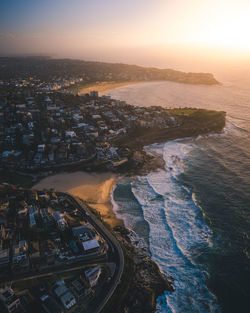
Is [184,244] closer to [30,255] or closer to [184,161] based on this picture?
[30,255]

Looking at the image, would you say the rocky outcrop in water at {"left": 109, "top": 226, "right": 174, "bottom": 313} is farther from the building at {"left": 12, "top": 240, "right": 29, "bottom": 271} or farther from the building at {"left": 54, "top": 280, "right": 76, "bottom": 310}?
the building at {"left": 12, "top": 240, "right": 29, "bottom": 271}

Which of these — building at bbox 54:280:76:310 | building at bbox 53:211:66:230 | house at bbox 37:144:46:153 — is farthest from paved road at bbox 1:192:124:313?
house at bbox 37:144:46:153

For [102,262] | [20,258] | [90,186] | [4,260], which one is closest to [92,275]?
[102,262]

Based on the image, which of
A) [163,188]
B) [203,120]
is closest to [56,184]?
[163,188]

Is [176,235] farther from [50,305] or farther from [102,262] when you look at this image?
[50,305]

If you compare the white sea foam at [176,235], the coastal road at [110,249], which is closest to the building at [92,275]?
the coastal road at [110,249]

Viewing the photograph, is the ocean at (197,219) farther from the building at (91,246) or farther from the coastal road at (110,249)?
the building at (91,246)
